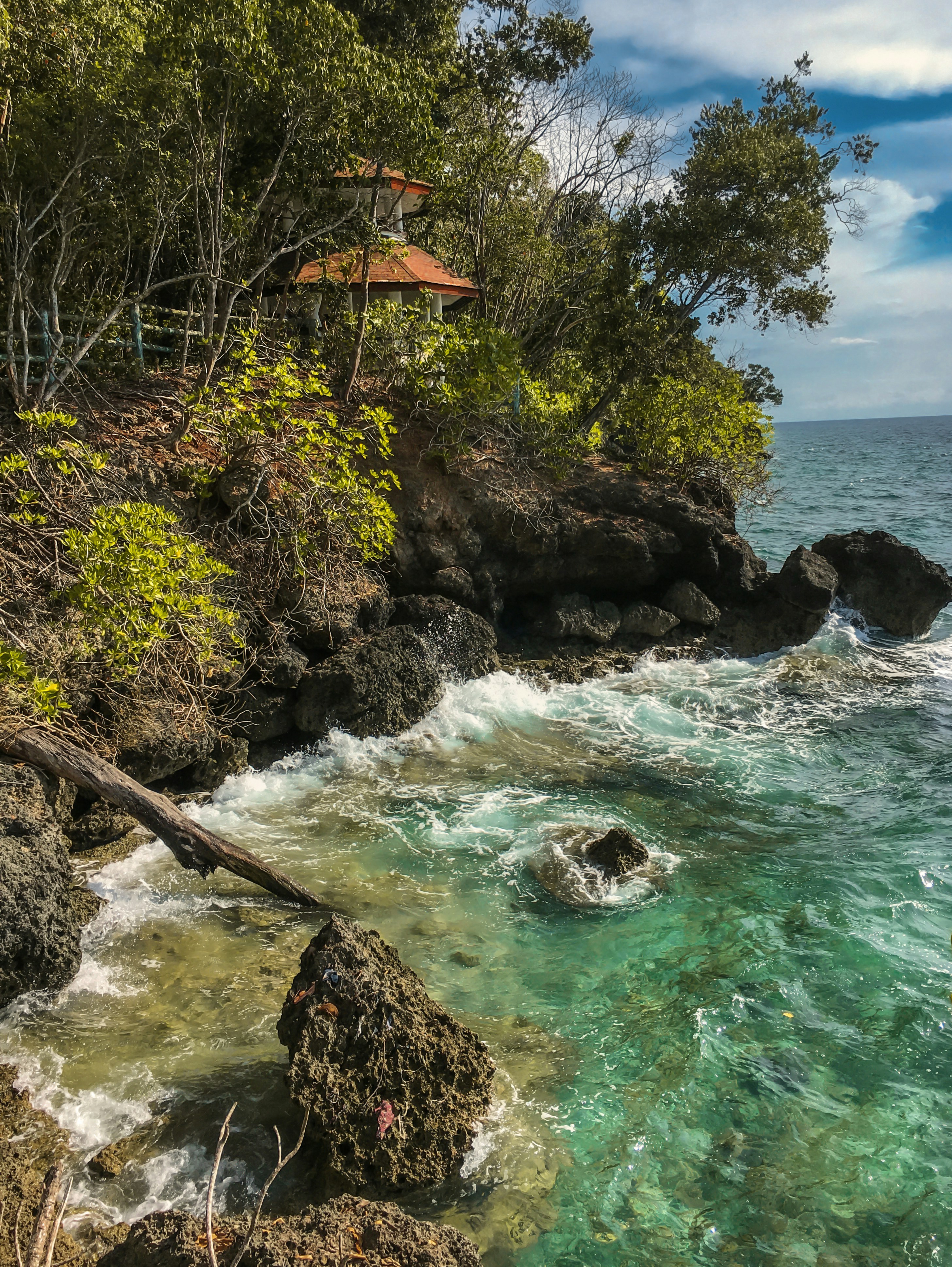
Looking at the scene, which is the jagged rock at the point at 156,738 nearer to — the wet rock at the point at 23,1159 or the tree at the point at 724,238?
the wet rock at the point at 23,1159

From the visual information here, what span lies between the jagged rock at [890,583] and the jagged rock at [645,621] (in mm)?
4573

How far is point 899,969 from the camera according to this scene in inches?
258

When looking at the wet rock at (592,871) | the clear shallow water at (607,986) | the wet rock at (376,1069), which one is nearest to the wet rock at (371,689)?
the clear shallow water at (607,986)

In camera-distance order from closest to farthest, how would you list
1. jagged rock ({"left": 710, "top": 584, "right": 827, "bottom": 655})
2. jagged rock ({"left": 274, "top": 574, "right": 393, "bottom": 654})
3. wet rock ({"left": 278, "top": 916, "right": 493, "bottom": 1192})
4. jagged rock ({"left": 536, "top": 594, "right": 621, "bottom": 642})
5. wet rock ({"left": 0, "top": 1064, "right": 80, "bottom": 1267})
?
1. wet rock ({"left": 0, "top": 1064, "right": 80, "bottom": 1267})
2. wet rock ({"left": 278, "top": 916, "right": 493, "bottom": 1192})
3. jagged rock ({"left": 274, "top": 574, "right": 393, "bottom": 654})
4. jagged rock ({"left": 536, "top": 594, "right": 621, "bottom": 642})
5. jagged rock ({"left": 710, "top": 584, "right": 827, "bottom": 655})

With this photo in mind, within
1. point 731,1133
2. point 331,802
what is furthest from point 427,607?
point 731,1133

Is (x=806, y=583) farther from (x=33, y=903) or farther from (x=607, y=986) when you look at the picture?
(x=33, y=903)

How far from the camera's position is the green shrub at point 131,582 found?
288 inches

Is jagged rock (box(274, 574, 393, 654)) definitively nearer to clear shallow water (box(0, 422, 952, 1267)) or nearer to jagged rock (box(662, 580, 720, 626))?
clear shallow water (box(0, 422, 952, 1267))

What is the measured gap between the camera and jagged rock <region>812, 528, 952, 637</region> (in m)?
16.2

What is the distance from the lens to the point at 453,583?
41.6 feet

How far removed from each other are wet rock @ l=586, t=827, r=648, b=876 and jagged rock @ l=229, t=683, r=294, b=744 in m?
4.18

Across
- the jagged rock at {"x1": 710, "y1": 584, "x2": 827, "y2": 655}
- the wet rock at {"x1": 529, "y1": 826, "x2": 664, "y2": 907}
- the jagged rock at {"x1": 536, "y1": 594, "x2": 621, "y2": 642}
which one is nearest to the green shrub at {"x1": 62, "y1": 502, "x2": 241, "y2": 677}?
the wet rock at {"x1": 529, "y1": 826, "x2": 664, "y2": 907}

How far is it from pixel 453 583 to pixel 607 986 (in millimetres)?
7362

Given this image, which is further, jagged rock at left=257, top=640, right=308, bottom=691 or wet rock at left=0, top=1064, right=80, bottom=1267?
jagged rock at left=257, top=640, right=308, bottom=691
